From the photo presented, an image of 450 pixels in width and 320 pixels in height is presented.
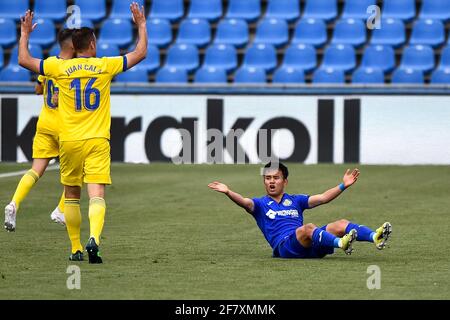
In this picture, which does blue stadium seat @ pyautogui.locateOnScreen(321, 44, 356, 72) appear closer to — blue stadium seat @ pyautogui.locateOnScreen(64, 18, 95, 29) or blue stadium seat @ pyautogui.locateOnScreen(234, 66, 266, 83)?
blue stadium seat @ pyautogui.locateOnScreen(234, 66, 266, 83)

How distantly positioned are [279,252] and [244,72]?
430 inches

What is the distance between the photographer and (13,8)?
2161cm

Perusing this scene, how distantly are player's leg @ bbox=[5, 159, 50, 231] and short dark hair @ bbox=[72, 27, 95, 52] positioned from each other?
1570 mm

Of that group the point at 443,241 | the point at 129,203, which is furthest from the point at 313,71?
the point at 443,241

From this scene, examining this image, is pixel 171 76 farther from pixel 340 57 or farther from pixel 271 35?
pixel 340 57

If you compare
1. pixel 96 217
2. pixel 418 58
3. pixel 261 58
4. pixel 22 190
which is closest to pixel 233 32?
pixel 261 58

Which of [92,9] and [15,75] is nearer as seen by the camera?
[15,75]

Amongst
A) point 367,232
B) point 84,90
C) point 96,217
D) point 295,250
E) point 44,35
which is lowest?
point 295,250

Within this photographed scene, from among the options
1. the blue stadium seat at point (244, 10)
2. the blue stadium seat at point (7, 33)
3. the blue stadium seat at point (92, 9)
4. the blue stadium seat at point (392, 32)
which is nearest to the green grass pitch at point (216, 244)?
Result: the blue stadium seat at point (392, 32)

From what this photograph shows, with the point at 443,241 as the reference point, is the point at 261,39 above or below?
above

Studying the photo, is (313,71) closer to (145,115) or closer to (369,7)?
(369,7)

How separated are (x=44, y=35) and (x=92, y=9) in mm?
1087

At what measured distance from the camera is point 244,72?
66.7 feet

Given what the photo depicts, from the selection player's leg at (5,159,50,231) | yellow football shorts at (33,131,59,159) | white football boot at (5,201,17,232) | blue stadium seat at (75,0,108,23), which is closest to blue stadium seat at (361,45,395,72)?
blue stadium seat at (75,0,108,23)
